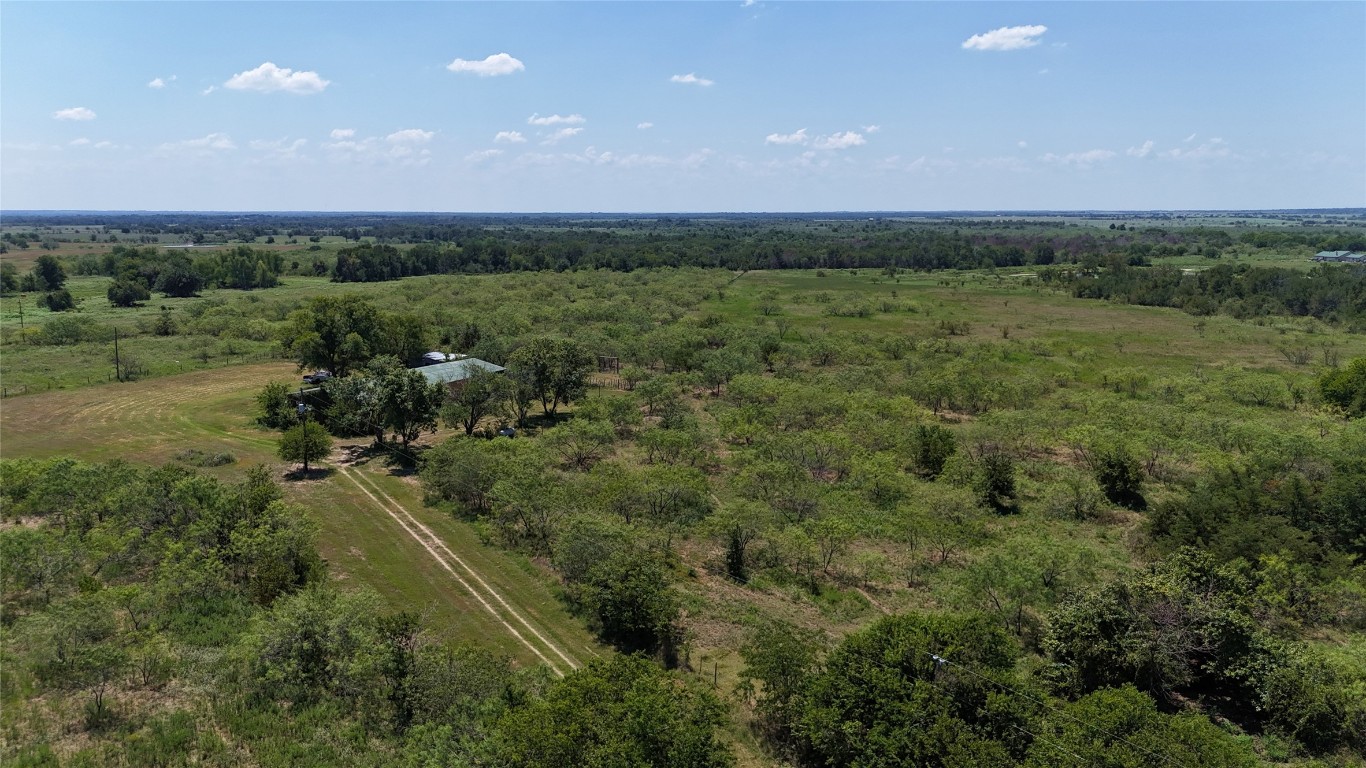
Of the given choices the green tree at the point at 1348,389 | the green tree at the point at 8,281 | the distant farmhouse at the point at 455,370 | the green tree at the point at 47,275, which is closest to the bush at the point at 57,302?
the green tree at the point at 47,275

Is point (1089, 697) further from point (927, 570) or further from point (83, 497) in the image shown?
point (83, 497)

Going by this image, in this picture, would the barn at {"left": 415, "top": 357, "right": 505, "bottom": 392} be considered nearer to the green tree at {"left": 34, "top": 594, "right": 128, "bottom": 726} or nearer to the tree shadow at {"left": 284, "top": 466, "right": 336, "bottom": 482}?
the tree shadow at {"left": 284, "top": 466, "right": 336, "bottom": 482}

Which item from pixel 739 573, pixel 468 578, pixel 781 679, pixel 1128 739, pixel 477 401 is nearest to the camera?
pixel 1128 739

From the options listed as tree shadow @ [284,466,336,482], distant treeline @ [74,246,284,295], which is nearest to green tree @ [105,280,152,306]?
distant treeline @ [74,246,284,295]

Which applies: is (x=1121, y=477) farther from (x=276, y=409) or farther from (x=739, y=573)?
(x=276, y=409)

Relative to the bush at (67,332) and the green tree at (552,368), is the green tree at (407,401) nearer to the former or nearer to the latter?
the green tree at (552,368)

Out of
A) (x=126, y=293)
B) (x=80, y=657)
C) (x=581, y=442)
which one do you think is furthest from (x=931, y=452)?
(x=126, y=293)
